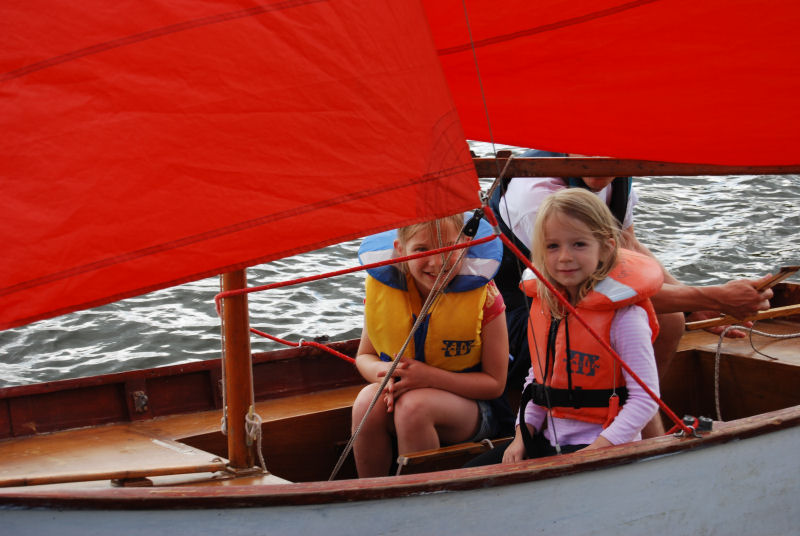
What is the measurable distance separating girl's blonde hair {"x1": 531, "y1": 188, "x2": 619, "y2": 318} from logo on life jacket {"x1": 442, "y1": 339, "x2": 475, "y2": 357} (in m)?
0.25

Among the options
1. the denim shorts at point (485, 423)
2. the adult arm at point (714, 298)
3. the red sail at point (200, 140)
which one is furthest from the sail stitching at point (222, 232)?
the adult arm at point (714, 298)

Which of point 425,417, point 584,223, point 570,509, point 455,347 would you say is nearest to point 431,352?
point 455,347

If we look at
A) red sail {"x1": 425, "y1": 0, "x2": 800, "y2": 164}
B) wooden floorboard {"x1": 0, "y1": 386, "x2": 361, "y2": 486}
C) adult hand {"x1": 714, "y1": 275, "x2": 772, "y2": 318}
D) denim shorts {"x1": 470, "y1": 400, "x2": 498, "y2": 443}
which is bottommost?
denim shorts {"x1": 470, "y1": 400, "x2": 498, "y2": 443}

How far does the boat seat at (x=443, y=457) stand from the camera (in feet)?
8.15

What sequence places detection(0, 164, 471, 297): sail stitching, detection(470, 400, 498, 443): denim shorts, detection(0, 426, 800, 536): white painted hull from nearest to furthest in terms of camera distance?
1. detection(0, 164, 471, 297): sail stitching
2. detection(0, 426, 800, 536): white painted hull
3. detection(470, 400, 498, 443): denim shorts

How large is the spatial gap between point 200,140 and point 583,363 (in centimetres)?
120

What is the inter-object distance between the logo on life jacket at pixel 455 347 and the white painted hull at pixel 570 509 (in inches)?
24.3

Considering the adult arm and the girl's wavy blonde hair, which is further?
the adult arm

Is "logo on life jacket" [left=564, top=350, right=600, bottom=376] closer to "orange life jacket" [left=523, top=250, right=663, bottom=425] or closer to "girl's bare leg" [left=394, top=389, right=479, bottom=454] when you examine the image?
"orange life jacket" [left=523, top=250, right=663, bottom=425]

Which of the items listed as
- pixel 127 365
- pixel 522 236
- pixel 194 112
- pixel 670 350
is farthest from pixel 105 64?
pixel 127 365

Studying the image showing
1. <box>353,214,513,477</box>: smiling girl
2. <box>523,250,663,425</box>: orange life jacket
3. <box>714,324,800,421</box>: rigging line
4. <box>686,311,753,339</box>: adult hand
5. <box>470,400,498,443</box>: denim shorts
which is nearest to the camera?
<box>523,250,663,425</box>: orange life jacket

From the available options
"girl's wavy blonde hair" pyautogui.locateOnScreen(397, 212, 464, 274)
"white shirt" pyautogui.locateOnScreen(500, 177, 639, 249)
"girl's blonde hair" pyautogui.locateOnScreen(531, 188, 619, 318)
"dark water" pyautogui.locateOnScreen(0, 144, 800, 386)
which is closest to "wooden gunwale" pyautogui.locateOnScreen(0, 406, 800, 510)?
"girl's blonde hair" pyautogui.locateOnScreen(531, 188, 619, 318)

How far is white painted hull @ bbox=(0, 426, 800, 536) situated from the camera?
6.14 ft

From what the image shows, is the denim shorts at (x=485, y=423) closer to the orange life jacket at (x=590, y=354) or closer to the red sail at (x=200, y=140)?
the orange life jacket at (x=590, y=354)
